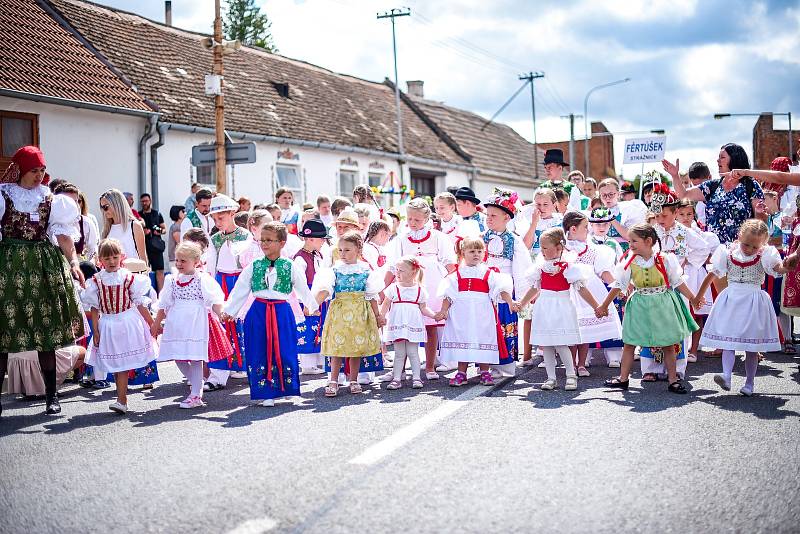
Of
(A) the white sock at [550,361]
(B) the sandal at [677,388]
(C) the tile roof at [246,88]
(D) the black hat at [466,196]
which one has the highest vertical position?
(C) the tile roof at [246,88]

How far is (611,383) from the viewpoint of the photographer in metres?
8.20

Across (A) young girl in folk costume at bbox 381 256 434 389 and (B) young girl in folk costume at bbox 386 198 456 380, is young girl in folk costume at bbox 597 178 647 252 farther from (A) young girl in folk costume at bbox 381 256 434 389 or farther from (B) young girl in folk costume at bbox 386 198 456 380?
(A) young girl in folk costume at bbox 381 256 434 389

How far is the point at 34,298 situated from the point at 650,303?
5529mm

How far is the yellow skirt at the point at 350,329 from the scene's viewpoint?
26.9ft

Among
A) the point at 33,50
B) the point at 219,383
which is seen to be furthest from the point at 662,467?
the point at 33,50

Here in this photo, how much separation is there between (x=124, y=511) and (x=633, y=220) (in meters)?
7.92

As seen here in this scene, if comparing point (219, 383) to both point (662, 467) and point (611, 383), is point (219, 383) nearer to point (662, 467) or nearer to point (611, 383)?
point (611, 383)

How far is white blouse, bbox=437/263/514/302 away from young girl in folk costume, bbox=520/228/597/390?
0.25m

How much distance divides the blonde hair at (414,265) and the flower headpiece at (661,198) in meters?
3.07

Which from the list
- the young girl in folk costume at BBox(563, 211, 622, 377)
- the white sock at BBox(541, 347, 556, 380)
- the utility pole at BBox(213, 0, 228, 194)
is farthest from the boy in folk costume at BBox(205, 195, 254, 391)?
the utility pole at BBox(213, 0, 228, 194)

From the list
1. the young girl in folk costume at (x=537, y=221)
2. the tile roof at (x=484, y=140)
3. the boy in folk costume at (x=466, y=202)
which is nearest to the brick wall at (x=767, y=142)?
the tile roof at (x=484, y=140)

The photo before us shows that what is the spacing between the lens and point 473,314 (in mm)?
8547

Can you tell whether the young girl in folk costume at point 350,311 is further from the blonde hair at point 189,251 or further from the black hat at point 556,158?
the black hat at point 556,158

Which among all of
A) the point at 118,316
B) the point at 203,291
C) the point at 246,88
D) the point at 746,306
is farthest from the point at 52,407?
the point at 246,88
